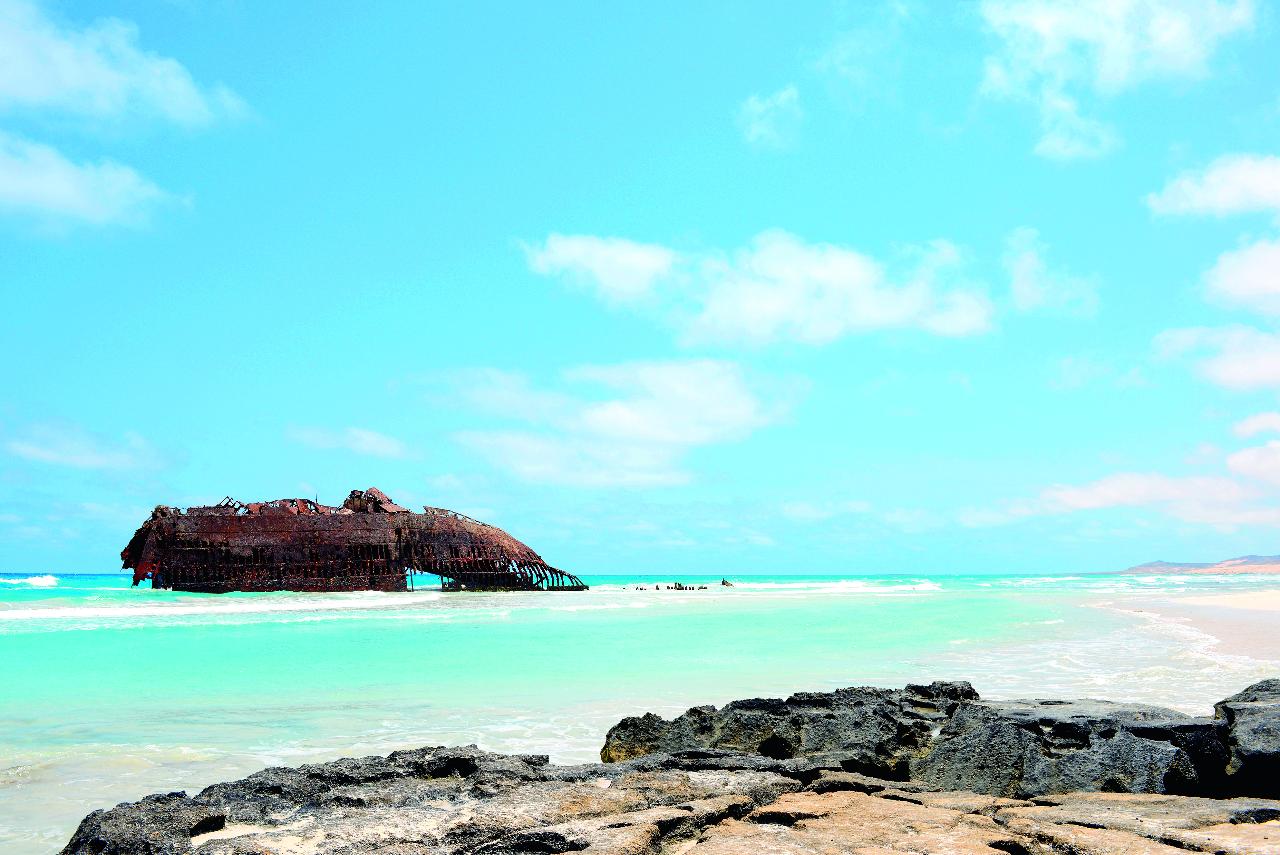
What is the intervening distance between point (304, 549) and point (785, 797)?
33.3 meters

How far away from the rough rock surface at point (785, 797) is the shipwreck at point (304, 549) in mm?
31099

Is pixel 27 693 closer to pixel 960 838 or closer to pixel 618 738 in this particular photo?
pixel 618 738

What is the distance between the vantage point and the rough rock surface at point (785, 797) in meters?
3.15

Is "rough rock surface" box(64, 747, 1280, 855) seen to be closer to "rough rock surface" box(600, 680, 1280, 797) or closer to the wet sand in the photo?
→ "rough rock surface" box(600, 680, 1280, 797)

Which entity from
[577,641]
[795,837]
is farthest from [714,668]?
[795,837]

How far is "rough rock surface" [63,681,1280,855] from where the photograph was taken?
3.15 metres

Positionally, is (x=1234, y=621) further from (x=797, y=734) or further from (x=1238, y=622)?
(x=797, y=734)

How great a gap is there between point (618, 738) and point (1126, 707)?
3.30m

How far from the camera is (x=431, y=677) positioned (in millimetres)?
10445

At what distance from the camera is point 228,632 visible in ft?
59.2

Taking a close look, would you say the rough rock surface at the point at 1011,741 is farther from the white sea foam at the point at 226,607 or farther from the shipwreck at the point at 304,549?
the shipwreck at the point at 304,549

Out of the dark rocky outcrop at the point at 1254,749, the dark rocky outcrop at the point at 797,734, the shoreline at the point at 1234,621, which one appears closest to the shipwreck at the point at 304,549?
the shoreline at the point at 1234,621

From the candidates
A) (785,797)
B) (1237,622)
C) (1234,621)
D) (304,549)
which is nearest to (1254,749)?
(785,797)

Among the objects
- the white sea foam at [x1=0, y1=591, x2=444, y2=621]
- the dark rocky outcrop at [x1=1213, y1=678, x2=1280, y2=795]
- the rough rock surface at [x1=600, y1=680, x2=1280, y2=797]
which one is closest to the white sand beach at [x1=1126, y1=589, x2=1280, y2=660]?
the dark rocky outcrop at [x1=1213, y1=678, x2=1280, y2=795]
